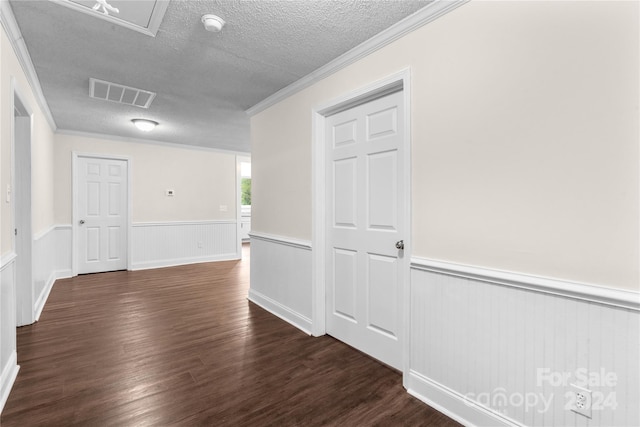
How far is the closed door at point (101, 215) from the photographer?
5090 mm

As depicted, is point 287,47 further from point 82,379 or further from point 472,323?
point 82,379

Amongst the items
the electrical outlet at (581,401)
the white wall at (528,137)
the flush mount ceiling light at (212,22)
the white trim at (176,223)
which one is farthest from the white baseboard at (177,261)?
the electrical outlet at (581,401)

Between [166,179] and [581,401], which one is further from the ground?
[166,179]

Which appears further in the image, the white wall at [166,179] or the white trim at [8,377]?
the white wall at [166,179]

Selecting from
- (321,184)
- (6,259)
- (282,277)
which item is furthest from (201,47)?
(282,277)

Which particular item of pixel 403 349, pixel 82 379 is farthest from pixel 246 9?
pixel 82 379

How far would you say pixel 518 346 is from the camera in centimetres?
148

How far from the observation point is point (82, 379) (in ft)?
6.73

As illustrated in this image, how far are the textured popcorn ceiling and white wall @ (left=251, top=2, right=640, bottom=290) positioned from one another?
467mm

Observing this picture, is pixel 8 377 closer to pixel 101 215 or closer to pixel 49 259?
pixel 49 259

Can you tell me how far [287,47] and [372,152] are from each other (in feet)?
3.36

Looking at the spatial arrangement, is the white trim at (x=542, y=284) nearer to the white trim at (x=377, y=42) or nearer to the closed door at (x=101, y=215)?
the white trim at (x=377, y=42)

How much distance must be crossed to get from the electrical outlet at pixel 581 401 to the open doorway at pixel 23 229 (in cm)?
428

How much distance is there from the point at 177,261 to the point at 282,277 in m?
3.72
